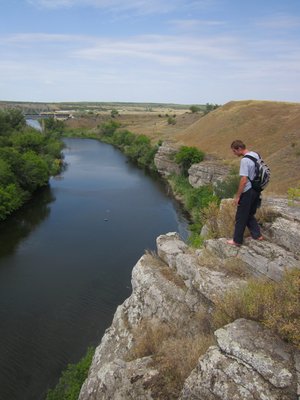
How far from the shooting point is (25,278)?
22.5 metres

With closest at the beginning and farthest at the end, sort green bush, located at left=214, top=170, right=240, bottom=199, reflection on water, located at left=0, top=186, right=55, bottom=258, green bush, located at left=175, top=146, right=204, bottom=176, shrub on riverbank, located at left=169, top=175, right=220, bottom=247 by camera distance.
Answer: green bush, located at left=214, top=170, right=240, bottom=199 < reflection on water, located at left=0, top=186, right=55, bottom=258 < shrub on riverbank, located at left=169, top=175, right=220, bottom=247 < green bush, located at left=175, top=146, right=204, bottom=176

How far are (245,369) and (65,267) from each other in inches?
784

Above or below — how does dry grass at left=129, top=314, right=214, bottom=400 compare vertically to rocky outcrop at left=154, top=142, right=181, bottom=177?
above

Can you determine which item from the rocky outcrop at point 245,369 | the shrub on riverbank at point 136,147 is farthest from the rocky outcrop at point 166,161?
the rocky outcrop at point 245,369

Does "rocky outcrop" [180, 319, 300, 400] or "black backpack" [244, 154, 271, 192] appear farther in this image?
"black backpack" [244, 154, 271, 192]

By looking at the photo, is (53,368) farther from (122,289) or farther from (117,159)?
(117,159)

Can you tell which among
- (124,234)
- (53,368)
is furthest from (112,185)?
(53,368)

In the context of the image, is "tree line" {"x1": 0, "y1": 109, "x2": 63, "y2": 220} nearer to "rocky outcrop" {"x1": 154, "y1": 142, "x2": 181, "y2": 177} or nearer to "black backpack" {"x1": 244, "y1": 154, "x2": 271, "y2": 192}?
"rocky outcrop" {"x1": 154, "y1": 142, "x2": 181, "y2": 177}

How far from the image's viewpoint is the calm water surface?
1622 centimetres

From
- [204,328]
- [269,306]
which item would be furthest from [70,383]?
[269,306]

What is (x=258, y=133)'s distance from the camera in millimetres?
51594

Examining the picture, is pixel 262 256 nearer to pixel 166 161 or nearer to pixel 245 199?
pixel 245 199

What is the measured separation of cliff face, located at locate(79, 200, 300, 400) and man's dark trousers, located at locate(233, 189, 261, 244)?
0.28 metres

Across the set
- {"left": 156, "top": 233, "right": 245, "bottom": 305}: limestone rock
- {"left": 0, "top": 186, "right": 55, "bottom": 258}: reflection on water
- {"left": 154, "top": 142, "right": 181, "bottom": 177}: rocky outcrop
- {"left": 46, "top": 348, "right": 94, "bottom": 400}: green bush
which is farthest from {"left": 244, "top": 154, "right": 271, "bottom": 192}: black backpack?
{"left": 154, "top": 142, "right": 181, "bottom": 177}: rocky outcrop
